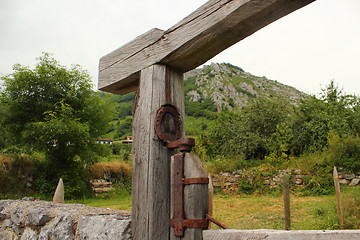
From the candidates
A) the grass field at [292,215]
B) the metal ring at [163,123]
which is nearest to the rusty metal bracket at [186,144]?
the metal ring at [163,123]

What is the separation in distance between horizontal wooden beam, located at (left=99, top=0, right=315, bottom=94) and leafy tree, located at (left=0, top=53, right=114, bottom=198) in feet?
35.3

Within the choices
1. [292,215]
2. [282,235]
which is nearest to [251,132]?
[292,215]

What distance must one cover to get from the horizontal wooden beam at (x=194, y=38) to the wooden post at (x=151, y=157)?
11 centimetres

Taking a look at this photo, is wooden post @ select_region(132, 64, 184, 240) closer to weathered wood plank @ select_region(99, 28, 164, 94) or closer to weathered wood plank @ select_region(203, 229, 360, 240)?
weathered wood plank @ select_region(99, 28, 164, 94)

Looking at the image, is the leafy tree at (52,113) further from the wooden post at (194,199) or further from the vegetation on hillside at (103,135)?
the wooden post at (194,199)

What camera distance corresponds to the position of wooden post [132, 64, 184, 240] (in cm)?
148

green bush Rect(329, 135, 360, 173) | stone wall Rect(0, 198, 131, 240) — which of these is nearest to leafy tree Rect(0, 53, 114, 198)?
stone wall Rect(0, 198, 131, 240)

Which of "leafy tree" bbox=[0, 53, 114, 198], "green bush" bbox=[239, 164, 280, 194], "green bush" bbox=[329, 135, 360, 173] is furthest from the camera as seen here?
"leafy tree" bbox=[0, 53, 114, 198]

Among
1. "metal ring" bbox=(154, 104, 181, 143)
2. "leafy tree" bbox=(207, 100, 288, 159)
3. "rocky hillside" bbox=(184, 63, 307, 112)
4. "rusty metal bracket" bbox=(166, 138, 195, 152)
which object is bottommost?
"rusty metal bracket" bbox=(166, 138, 195, 152)

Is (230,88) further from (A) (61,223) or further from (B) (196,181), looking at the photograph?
(B) (196,181)

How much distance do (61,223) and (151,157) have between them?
1.07 meters

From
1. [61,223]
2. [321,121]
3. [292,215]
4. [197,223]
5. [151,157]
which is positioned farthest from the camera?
[321,121]

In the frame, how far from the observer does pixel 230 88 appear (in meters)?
62.8

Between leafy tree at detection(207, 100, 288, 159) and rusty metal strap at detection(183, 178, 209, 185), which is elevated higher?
leafy tree at detection(207, 100, 288, 159)
